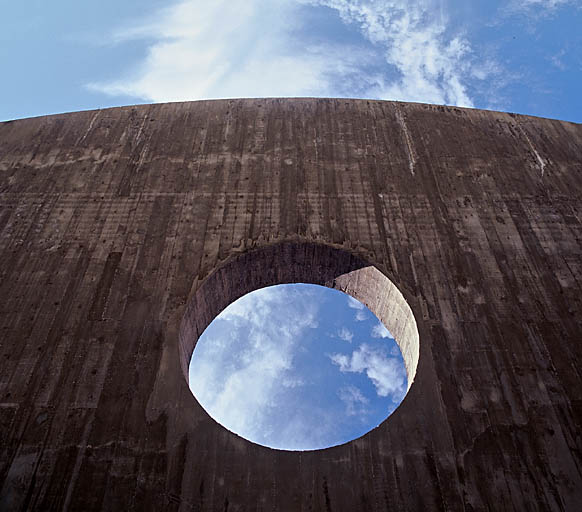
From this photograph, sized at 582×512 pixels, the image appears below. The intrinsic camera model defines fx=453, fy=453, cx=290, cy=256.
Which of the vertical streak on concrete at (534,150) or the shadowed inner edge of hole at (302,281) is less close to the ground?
the vertical streak on concrete at (534,150)

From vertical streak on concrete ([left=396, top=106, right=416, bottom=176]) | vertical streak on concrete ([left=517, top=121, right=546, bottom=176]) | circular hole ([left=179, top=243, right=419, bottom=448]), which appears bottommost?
circular hole ([left=179, top=243, right=419, bottom=448])

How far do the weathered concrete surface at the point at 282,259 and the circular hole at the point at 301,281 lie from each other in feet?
0.89

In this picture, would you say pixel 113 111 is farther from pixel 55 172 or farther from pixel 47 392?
pixel 47 392

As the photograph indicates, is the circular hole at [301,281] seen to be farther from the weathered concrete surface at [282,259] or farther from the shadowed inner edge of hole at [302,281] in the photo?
the weathered concrete surface at [282,259]

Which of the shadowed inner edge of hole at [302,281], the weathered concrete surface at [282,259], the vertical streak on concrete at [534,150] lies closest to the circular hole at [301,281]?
the shadowed inner edge of hole at [302,281]

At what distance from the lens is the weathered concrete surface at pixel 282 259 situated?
728cm

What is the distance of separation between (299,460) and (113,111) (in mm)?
11472

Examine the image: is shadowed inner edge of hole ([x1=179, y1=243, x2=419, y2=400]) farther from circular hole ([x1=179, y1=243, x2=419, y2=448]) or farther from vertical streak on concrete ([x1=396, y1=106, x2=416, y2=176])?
vertical streak on concrete ([x1=396, y1=106, x2=416, y2=176])

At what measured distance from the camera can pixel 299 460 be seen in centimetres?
750

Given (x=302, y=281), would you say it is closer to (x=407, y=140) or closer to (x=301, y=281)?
(x=301, y=281)

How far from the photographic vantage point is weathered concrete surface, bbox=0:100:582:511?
728 cm

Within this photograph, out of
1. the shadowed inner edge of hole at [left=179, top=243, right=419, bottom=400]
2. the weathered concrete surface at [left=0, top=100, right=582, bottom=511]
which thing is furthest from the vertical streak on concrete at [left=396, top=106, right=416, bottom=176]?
the shadowed inner edge of hole at [left=179, top=243, right=419, bottom=400]

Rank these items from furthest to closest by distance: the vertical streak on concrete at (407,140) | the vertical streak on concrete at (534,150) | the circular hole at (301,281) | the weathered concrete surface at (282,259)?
the vertical streak on concrete at (534,150), the vertical streak on concrete at (407,140), the circular hole at (301,281), the weathered concrete surface at (282,259)

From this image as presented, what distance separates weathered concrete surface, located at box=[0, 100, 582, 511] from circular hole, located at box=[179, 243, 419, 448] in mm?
272
